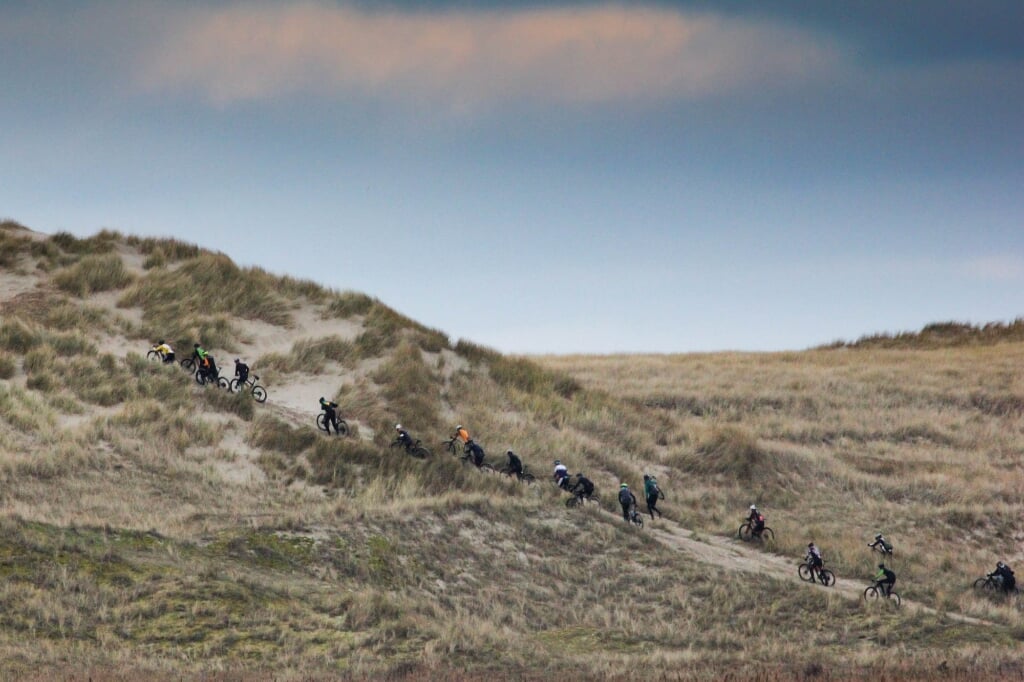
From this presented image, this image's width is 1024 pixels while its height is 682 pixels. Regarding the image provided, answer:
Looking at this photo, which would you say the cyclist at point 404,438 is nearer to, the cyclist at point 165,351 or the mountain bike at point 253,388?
the mountain bike at point 253,388

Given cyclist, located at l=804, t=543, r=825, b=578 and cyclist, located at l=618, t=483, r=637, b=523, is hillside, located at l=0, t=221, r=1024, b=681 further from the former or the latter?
cyclist, located at l=618, t=483, r=637, b=523

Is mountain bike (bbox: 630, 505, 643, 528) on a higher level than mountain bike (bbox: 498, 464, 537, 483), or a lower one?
lower

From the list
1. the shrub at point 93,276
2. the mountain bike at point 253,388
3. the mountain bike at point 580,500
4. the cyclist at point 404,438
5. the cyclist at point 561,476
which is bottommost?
the mountain bike at point 580,500

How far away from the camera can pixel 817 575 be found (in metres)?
29.2

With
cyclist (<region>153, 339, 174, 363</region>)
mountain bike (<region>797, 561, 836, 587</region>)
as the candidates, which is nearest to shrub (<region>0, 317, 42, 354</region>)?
cyclist (<region>153, 339, 174, 363</region>)

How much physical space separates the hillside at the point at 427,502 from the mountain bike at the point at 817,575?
Answer: 592mm

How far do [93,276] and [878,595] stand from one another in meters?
28.9

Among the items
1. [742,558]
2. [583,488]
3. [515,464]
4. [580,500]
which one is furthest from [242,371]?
[742,558]

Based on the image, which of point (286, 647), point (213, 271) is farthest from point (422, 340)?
point (286, 647)

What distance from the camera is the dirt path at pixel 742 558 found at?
27.0 m

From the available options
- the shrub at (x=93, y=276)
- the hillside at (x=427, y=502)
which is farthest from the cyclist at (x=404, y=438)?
the shrub at (x=93, y=276)

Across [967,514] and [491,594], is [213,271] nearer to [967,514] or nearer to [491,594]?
[491,594]

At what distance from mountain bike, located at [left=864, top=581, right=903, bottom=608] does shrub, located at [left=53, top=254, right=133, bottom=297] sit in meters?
28.1

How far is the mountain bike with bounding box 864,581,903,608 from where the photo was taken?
26.3 meters
